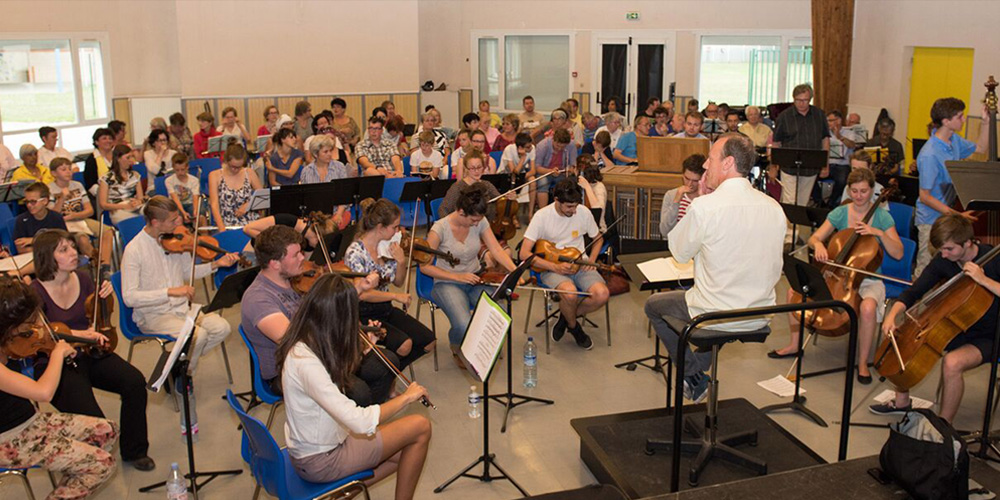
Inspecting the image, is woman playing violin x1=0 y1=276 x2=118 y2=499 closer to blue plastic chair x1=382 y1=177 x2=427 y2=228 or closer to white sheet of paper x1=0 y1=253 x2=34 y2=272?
white sheet of paper x1=0 y1=253 x2=34 y2=272

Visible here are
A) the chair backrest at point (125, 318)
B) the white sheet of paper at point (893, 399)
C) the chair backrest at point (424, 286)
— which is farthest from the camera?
the chair backrest at point (424, 286)

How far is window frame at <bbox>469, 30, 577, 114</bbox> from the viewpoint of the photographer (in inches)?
601

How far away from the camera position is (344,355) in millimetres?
3457

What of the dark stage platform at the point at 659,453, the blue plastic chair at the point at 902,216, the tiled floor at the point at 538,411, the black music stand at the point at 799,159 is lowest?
the tiled floor at the point at 538,411

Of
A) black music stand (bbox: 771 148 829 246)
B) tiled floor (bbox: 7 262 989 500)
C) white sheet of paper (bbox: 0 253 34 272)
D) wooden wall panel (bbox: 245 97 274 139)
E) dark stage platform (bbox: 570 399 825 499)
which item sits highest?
wooden wall panel (bbox: 245 97 274 139)

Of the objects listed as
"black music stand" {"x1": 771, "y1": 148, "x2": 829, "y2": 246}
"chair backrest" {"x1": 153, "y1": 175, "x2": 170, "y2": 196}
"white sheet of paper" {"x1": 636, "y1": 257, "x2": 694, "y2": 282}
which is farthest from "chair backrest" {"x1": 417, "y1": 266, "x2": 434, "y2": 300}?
"black music stand" {"x1": 771, "y1": 148, "x2": 829, "y2": 246}

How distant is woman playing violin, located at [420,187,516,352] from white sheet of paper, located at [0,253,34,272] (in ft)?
8.28

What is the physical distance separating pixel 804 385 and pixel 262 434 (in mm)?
3717

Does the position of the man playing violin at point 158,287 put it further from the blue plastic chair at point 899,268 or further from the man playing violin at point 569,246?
the blue plastic chair at point 899,268

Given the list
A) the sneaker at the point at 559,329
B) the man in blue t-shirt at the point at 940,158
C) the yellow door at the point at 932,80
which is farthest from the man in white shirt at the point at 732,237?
the yellow door at the point at 932,80

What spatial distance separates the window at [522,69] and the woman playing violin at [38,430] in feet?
41.4

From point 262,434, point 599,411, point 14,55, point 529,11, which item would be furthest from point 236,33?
point 262,434

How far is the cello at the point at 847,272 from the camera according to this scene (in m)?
5.34

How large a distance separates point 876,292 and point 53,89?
11.3m
